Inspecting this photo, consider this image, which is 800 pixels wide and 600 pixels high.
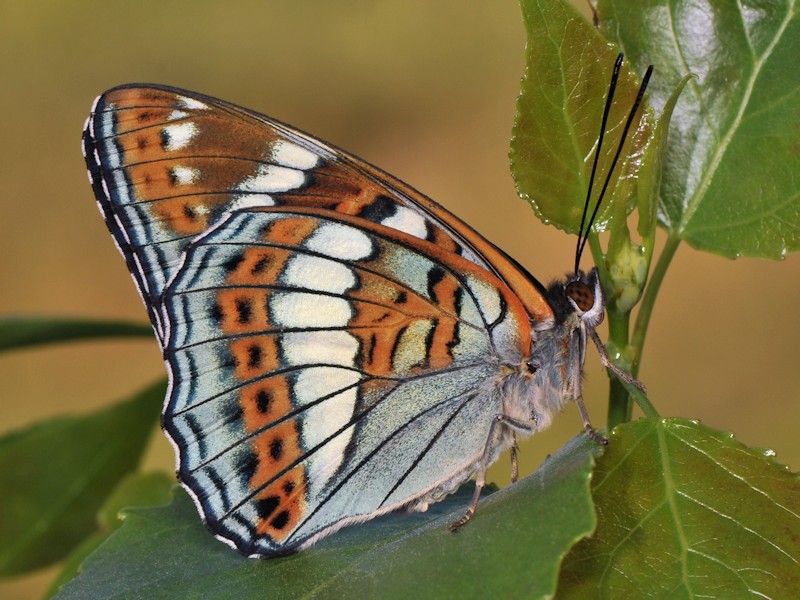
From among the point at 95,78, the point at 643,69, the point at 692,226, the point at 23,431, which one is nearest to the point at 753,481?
the point at 692,226

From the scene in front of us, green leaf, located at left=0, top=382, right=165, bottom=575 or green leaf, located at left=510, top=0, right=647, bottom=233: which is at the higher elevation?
green leaf, located at left=510, top=0, right=647, bottom=233

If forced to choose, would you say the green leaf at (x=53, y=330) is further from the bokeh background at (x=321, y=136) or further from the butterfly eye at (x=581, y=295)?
the bokeh background at (x=321, y=136)

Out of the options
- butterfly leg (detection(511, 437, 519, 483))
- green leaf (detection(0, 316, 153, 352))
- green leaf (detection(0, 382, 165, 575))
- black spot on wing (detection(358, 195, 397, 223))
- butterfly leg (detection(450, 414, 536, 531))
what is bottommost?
green leaf (detection(0, 382, 165, 575))

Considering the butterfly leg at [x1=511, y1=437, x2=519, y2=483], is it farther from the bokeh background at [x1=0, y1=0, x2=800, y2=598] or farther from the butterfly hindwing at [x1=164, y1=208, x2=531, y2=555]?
the bokeh background at [x1=0, y1=0, x2=800, y2=598]

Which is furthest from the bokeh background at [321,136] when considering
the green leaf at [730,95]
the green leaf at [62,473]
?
the green leaf at [730,95]

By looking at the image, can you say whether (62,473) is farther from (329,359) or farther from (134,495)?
(329,359)

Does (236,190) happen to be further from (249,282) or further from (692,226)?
(692,226)

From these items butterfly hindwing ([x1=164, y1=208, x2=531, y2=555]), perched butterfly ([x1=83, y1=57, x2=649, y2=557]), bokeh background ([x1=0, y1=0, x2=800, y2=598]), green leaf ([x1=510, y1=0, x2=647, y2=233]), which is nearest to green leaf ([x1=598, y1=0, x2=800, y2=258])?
green leaf ([x1=510, y1=0, x2=647, y2=233])
